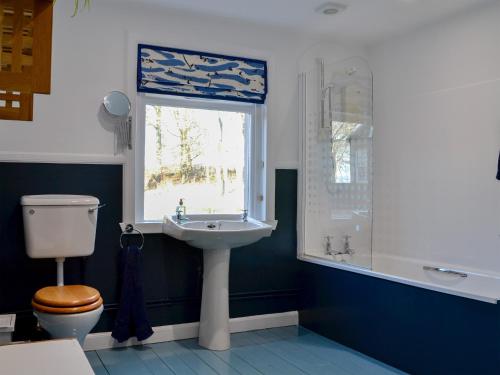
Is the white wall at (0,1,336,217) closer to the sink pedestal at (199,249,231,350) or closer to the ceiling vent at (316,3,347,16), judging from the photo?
the ceiling vent at (316,3,347,16)

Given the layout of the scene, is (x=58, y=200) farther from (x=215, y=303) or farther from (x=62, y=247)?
(x=215, y=303)

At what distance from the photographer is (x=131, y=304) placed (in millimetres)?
3344

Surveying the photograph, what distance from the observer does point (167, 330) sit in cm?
354

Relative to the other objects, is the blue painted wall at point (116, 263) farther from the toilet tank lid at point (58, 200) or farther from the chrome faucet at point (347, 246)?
the chrome faucet at point (347, 246)

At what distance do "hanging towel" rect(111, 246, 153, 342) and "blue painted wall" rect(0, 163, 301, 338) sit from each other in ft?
0.33

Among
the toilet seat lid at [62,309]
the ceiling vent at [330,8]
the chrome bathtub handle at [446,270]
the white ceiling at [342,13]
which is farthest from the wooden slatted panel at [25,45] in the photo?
the chrome bathtub handle at [446,270]

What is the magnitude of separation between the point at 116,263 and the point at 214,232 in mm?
773

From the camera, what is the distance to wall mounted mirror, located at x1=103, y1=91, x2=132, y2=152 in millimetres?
3342

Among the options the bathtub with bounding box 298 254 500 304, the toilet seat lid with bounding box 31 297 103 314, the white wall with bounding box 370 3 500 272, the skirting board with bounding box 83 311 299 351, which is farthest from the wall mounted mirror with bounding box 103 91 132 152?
the white wall with bounding box 370 3 500 272

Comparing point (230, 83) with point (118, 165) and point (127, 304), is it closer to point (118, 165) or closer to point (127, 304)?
point (118, 165)

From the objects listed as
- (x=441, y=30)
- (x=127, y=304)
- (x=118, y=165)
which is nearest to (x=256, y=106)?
(x=118, y=165)

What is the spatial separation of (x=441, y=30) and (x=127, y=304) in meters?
3.05

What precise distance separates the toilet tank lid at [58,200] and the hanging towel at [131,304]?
46 cm

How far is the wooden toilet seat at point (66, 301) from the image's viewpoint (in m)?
2.65
